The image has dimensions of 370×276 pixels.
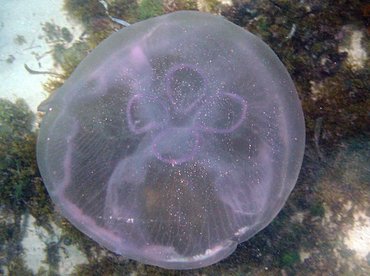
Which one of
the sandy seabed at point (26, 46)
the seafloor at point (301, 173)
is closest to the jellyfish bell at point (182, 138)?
the seafloor at point (301, 173)

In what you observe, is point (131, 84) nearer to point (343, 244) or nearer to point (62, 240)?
point (62, 240)

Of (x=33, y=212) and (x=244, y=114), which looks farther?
(x=33, y=212)

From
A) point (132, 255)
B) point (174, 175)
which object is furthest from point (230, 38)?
point (132, 255)

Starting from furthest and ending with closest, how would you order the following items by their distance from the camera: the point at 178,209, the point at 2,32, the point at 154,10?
the point at 2,32
the point at 154,10
the point at 178,209

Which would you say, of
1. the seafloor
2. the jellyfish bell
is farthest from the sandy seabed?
the jellyfish bell

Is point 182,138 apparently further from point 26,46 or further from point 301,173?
point 26,46

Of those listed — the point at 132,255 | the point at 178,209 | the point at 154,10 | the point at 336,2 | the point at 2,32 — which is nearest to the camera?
the point at 178,209

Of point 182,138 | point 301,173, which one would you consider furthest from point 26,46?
point 301,173
